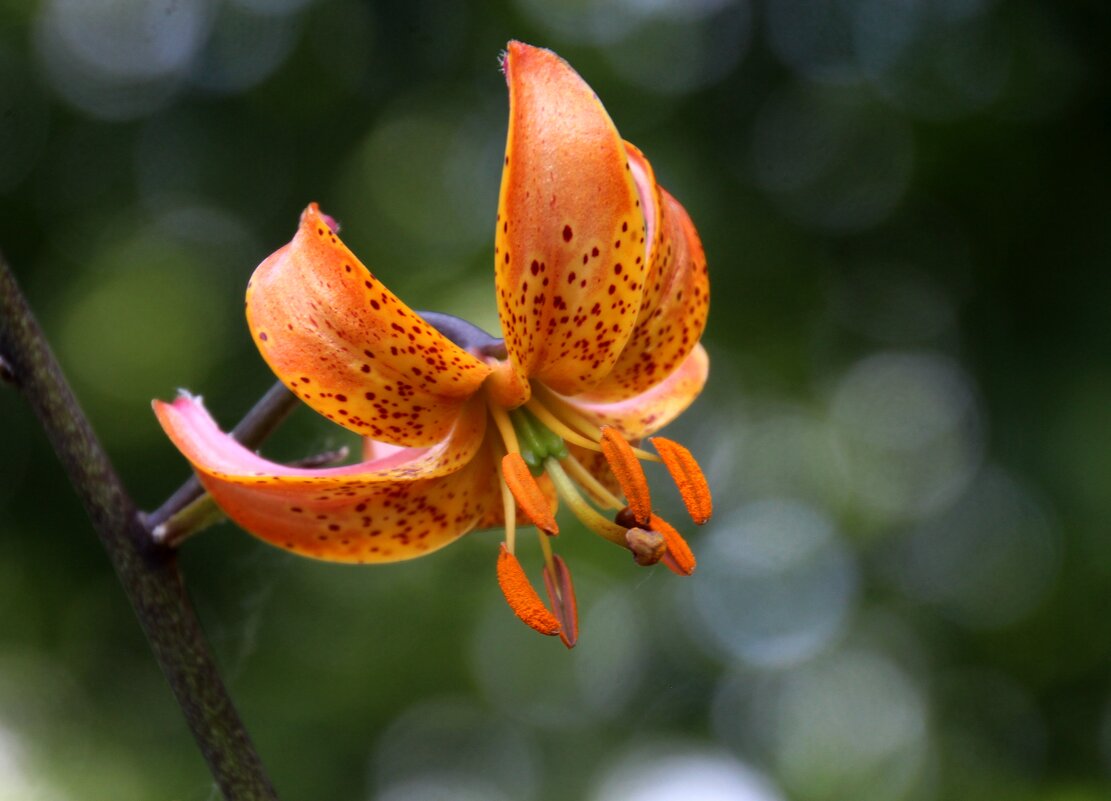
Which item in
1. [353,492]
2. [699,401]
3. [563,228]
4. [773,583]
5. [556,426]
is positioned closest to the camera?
[563,228]

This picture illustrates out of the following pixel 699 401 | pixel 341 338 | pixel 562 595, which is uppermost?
pixel 341 338

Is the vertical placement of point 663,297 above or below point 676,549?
above

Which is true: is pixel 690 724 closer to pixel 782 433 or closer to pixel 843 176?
pixel 782 433

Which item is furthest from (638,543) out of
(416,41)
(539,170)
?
(416,41)

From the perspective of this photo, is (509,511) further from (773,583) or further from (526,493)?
(773,583)

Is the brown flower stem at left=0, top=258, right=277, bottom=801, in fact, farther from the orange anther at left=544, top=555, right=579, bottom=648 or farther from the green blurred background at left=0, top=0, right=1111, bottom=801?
the green blurred background at left=0, top=0, right=1111, bottom=801

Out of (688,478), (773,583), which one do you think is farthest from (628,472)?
(773,583)

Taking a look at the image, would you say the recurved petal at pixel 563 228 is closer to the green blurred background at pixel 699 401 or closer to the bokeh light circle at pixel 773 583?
the green blurred background at pixel 699 401
